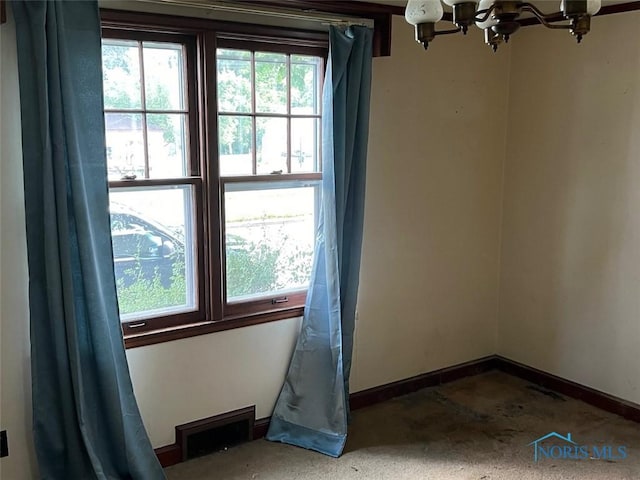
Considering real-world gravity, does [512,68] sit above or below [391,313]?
above

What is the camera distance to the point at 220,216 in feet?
10.1

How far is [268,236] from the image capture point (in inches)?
130

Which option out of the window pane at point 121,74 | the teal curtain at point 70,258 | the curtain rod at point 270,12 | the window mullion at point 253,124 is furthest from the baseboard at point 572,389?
the window pane at point 121,74

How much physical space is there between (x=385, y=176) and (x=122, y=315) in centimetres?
161

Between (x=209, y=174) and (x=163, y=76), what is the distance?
0.48 meters

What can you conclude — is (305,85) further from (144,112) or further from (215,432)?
(215,432)

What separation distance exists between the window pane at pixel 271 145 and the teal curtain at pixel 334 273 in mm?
221

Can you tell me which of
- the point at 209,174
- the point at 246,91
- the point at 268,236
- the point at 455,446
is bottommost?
the point at 455,446

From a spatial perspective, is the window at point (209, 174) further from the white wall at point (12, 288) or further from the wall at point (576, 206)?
the wall at point (576, 206)

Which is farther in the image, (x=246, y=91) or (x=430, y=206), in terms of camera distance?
(x=430, y=206)

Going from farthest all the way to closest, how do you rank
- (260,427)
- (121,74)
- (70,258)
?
1. (260,427)
2. (121,74)
3. (70,258)

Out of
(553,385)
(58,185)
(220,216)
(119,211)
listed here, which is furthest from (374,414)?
(58,185)

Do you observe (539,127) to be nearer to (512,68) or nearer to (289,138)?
(512,68)

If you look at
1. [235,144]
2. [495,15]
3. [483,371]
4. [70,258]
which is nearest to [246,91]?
[235,144]
